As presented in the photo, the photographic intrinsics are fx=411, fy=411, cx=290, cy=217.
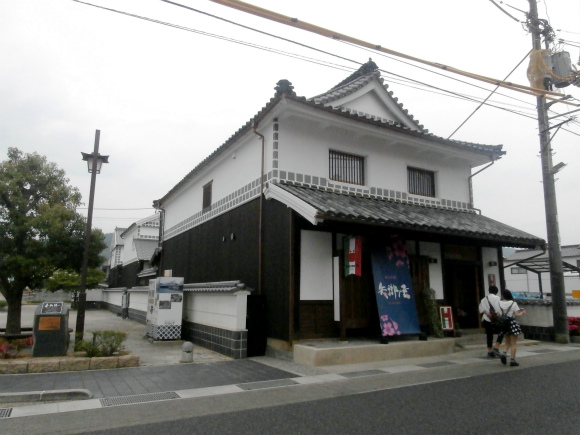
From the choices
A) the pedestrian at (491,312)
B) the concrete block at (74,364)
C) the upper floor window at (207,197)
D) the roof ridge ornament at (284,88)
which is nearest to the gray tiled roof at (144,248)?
the upper floor window at (207,197)

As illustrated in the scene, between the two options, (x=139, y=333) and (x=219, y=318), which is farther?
(x=139, y=333)

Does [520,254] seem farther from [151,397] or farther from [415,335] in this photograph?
[151,397]

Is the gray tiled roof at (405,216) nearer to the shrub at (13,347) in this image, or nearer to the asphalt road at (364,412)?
the asphalt road at (364,412)

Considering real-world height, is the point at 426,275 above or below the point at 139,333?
above

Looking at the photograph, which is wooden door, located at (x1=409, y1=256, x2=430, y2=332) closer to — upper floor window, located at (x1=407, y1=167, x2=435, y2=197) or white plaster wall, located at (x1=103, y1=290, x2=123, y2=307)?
upper floor window, located at (x1=407, y1=167, x2=435, y2=197)

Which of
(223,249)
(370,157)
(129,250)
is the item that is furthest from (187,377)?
(129,250)

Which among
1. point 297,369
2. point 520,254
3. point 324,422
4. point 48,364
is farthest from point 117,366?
point 520,254

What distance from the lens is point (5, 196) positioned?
36.5ft

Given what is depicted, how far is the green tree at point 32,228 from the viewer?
10938 mm

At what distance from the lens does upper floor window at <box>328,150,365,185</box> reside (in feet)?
38.9

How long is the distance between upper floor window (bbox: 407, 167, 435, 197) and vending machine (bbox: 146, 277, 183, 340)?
8.12m

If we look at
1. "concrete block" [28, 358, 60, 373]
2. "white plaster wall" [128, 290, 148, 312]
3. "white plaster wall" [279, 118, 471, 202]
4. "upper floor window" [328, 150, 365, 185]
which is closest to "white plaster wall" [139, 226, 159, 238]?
"white plaster wall" [128, 290, 148, 312]

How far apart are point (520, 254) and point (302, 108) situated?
104 feet

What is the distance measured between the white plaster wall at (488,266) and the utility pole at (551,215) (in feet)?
5.17
